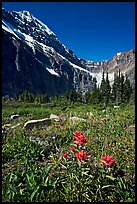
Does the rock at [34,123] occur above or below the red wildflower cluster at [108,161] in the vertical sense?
below

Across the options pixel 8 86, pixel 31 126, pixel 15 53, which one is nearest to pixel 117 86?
pixel 31 126

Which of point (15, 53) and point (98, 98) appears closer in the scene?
point (98, 98)

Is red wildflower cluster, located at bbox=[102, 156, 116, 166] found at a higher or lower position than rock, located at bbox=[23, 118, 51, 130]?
higher

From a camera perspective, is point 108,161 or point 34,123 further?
point 34,123

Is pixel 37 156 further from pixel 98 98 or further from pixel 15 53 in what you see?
pixel 15 53

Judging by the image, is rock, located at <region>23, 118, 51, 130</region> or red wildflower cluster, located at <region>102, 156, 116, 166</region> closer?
red wildflower cluster, located at <region>102, 156, 116, 166</region>

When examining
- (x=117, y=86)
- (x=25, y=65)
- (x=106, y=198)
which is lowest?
(x=106, y=198)

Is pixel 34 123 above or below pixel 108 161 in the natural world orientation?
below

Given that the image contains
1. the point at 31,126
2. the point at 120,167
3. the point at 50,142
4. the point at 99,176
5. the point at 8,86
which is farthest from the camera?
the point at 8,86

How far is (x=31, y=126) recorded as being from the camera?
11.3 m

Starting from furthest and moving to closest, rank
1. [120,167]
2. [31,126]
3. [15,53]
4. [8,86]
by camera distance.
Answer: [15,53] < [8,86] < [31,126] < [120,167]

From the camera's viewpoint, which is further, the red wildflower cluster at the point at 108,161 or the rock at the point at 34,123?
the rock at the point at 34,123

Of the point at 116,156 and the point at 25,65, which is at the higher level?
the point at 25,65

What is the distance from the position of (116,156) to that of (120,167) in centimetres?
63
